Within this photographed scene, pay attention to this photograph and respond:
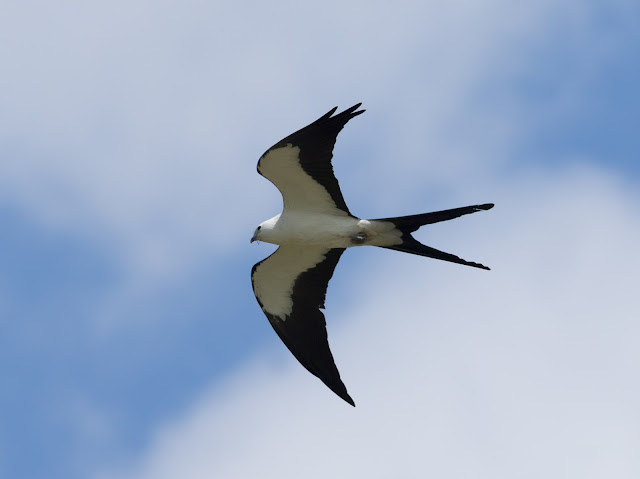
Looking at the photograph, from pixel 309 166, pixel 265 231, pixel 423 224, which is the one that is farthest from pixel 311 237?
pixel 423 224

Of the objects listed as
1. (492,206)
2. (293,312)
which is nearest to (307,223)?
(293,312)

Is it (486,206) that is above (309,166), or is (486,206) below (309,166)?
below

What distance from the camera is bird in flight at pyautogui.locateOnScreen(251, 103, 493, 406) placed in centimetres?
1202

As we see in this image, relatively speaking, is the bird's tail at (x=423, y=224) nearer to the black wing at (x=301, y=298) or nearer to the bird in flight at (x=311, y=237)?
the bird in flight at (x=311, y=237)

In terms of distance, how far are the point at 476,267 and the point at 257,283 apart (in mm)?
3103

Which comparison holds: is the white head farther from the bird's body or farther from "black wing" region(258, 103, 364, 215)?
"black wing" region(258, 103, 364, 215)

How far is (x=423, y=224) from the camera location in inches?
480

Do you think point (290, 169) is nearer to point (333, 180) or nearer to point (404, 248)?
point (333, 180)

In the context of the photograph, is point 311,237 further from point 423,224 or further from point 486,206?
point 486,206

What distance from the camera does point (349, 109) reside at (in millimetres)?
11570

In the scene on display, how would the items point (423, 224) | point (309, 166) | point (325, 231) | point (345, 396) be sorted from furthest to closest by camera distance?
point (345, 396), point (325, 231), point (309, 166), point (423, 224)

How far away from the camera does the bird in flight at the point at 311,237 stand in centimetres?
1202

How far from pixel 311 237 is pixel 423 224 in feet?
4.60

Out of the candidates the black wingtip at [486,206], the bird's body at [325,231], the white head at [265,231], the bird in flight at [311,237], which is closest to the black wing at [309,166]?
the bird in flight at [311,237]
